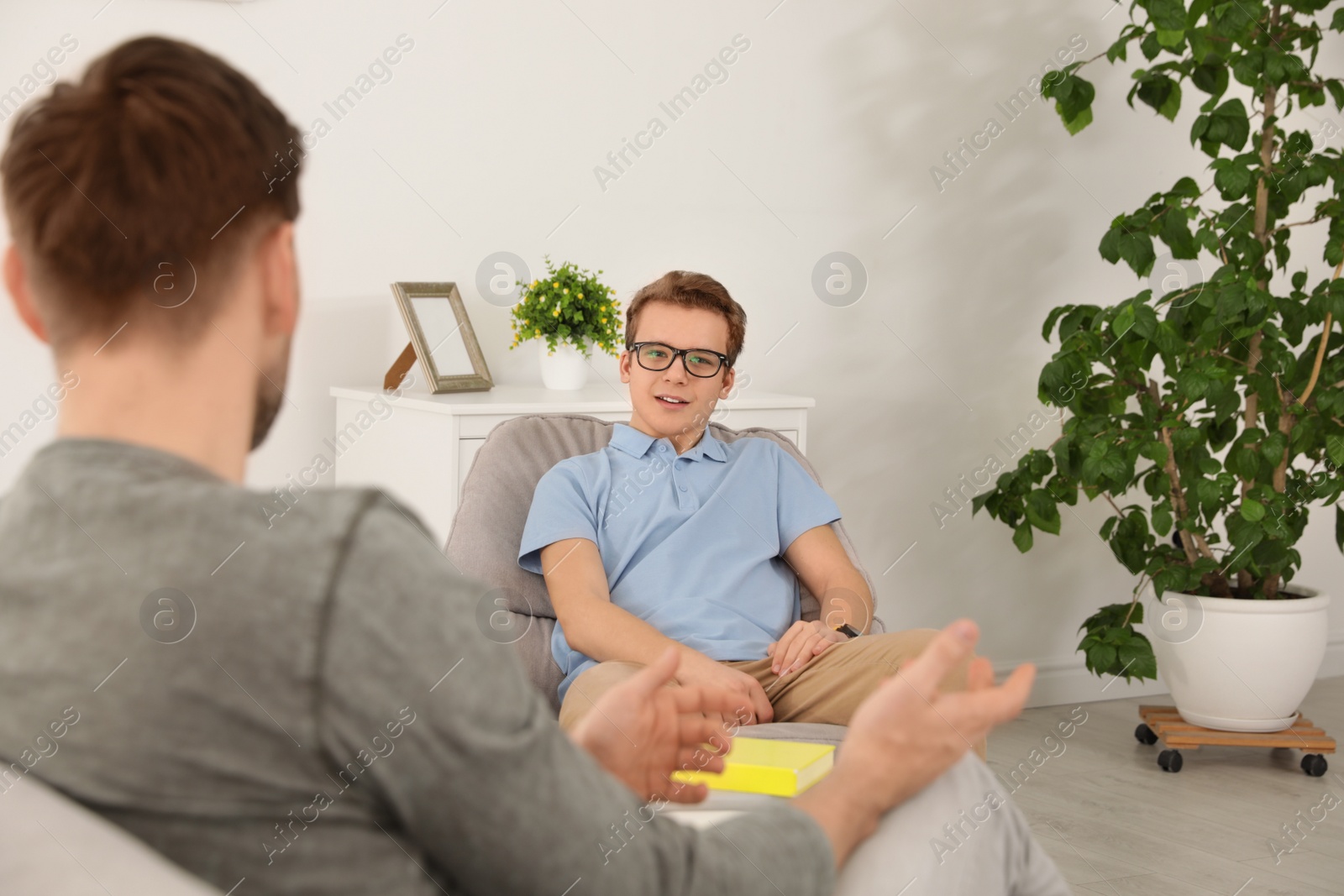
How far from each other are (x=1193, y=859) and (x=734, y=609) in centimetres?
119

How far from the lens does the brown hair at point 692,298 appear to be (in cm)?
217

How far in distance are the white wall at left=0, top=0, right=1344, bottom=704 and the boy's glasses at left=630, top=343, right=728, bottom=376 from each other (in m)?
0.80

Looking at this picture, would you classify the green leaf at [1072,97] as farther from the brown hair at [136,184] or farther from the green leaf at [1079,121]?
the brown hair at [136,184]

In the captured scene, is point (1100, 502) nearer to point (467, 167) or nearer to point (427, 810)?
point (467, 167)

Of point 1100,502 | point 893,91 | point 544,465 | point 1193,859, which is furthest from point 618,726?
point 1100,502

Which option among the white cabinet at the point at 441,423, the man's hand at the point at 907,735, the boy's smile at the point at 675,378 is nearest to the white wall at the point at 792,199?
the white cabinet at the point at 441,423

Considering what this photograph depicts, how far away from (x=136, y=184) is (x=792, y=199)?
269 cm

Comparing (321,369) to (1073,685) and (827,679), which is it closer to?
(827,679)

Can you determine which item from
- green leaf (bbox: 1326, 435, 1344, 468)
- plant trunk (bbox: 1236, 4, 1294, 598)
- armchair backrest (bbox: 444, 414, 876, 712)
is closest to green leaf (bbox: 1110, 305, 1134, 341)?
plant trunk (bbox: 1236, 4, 1294, 598)

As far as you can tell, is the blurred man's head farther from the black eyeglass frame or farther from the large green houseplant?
the large green houseplant

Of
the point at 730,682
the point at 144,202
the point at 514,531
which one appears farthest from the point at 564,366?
the point at 144,202

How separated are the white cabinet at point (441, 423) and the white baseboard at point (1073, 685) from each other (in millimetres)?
1366

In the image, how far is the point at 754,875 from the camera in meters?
0.73

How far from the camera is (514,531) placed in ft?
6.84
